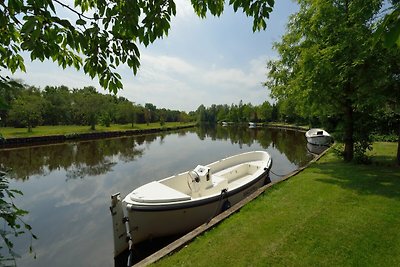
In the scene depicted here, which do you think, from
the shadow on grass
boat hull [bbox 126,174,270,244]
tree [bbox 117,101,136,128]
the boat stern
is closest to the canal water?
the boat stern

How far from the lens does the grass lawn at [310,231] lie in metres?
4.73

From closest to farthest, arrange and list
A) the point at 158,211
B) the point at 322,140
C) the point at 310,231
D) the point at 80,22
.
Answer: the point at 80,22, the point at 310,231, the point at 158,211, the point at 322,140

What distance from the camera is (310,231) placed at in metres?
5.62

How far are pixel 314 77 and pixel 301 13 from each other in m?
4.63

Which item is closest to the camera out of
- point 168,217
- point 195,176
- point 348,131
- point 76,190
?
point 168,217

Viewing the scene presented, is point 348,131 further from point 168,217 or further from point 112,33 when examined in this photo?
point 112,33

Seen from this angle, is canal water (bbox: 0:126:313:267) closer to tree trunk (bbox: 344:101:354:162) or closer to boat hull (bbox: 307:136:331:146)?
boat hull (bbox: 307:136:331:146)

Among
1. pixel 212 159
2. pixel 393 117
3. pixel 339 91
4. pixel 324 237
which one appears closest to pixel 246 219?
pixel 324 237

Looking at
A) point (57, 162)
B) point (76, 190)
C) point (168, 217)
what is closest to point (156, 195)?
point (168, 217)

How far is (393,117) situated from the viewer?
11523 millimetres

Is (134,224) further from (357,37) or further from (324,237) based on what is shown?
(357,37)

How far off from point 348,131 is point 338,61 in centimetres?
414

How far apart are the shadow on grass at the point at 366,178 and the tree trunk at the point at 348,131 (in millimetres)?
1045

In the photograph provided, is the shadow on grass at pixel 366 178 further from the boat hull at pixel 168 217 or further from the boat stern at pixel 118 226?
the boat stern at pixel 118 226
